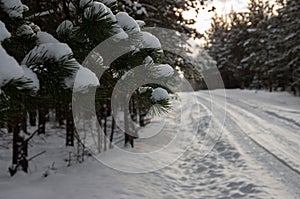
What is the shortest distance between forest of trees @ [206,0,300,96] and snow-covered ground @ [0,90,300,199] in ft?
21.3

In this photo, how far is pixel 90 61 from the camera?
2328 millimetres

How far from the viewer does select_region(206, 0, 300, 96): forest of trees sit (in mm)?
22438

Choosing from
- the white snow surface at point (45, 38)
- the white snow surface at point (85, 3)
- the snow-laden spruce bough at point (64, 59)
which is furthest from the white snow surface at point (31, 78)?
the white snow surface at point (85, 3)

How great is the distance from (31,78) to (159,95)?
97 cm

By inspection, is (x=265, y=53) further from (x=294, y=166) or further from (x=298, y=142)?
(x=294, y=166)

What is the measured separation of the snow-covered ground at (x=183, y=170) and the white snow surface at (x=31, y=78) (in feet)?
12.9

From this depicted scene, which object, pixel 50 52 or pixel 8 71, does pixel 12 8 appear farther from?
pixel 8 71

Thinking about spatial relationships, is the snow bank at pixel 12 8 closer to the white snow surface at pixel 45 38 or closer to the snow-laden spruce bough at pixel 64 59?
the snow-laden spruce bough at pixel 64 59

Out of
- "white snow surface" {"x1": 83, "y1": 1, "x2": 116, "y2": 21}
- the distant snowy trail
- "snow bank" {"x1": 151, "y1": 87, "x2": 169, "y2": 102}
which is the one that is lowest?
the distant snowy trail

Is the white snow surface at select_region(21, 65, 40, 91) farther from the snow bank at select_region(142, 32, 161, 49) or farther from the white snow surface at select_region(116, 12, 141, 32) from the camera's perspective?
the snow bank at select_region(142, 32, 161, 49)

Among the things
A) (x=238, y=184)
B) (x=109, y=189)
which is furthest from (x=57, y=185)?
(x=238, y=184)

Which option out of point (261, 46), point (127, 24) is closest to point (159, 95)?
point (127, 24)

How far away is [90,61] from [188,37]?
30.7 ft

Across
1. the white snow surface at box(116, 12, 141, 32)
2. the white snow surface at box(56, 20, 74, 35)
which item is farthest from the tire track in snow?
the white snow surface at box(56, 20, 74, 35)
